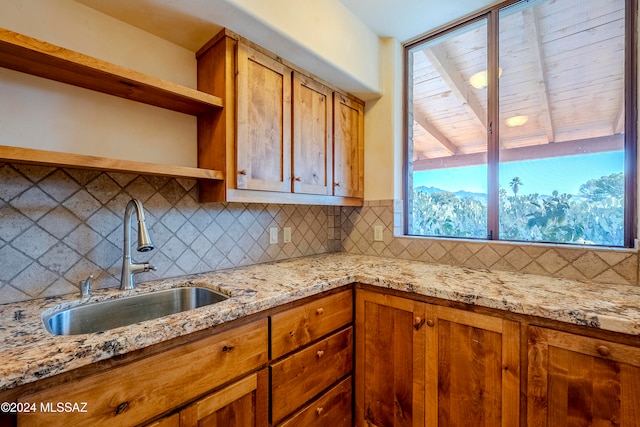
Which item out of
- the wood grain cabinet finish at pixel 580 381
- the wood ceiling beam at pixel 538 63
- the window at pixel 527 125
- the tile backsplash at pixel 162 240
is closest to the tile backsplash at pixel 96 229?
the tile backsplash at pixel 162 240

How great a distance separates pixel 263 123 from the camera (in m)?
1.51

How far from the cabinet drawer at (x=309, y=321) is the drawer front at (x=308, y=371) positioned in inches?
1.9

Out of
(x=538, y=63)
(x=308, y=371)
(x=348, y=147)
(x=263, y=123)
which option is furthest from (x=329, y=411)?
(x=538, y=63)

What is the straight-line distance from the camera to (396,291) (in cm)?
139

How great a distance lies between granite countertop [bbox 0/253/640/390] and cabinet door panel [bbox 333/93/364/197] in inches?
23.0

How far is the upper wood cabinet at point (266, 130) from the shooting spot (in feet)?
4.55

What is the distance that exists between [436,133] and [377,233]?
86cm

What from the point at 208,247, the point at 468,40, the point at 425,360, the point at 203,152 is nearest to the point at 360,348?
the point at 425,360

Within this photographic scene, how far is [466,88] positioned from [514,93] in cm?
29

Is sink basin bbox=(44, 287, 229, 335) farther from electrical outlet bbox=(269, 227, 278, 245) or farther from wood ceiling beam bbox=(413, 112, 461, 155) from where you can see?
wood ceiling beam bbox=(413, 112, 461, 155)

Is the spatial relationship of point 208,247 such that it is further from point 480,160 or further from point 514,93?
point 514,93

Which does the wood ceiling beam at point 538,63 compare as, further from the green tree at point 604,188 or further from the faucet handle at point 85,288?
the faucet handle at point 85,288

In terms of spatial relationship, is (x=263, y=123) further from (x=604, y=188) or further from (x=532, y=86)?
(x=604, y=188)

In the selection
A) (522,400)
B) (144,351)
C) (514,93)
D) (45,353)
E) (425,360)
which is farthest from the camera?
(514,93)
